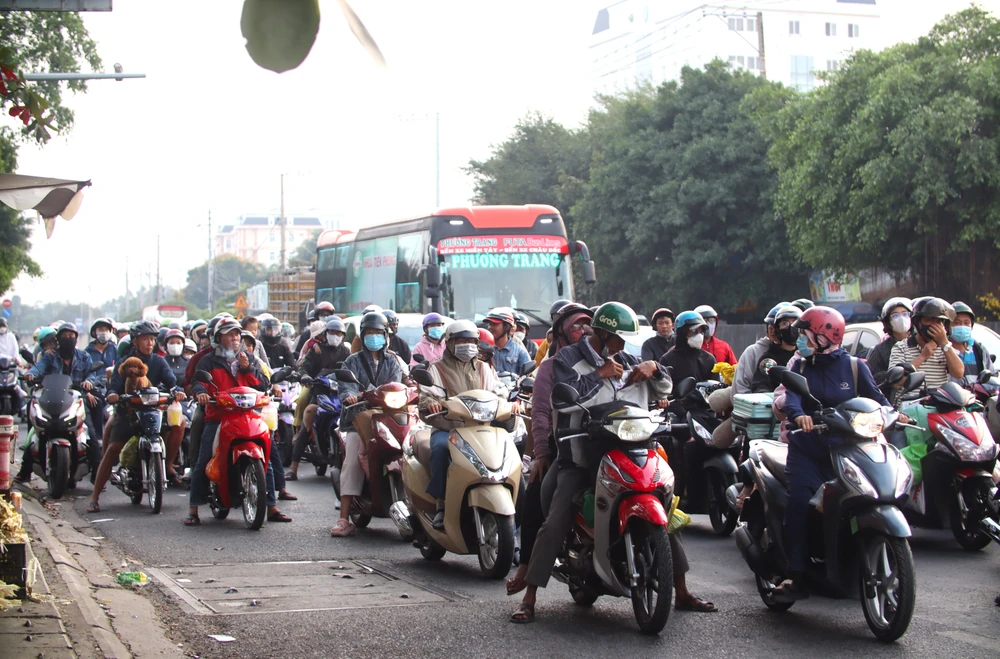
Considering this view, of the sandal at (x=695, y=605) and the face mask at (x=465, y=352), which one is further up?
the face mask at (x=465, y=352)

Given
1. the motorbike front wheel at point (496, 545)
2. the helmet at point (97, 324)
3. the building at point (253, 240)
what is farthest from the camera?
the building at point (253, 240)

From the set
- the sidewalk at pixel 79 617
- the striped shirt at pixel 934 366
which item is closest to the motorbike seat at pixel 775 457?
the striped shirt at pixel 934 366

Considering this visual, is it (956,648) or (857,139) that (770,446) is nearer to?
(956,648)

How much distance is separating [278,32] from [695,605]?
17.7 feet

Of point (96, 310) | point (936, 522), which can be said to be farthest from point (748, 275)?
point (96, 310)

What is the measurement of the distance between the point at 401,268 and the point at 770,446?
53.8 ft

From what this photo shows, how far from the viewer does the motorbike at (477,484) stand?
287 inches

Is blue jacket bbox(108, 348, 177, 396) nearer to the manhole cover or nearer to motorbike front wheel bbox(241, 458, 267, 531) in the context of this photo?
motorbike front wheel bbox(241, 458, 267, 531)

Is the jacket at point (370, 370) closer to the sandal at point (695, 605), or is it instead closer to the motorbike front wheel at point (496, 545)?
the motorbike front wheel at point (496, 545)

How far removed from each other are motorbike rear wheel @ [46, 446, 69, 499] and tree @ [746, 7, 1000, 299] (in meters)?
21.0

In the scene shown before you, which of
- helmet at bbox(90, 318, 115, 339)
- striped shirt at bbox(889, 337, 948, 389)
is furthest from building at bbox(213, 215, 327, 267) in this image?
striped shirt at bbox(889, 337, 948, 389)

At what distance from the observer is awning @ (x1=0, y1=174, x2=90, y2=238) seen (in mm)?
5090

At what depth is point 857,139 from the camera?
1138 inches

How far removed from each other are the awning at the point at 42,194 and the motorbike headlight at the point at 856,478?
375cm
